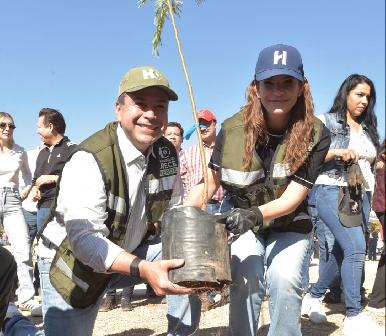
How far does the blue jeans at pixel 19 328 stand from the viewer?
3.35 m

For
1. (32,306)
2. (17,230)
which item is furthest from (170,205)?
(17,230)

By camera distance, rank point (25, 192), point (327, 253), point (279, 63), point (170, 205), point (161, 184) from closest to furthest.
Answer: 1. point (279, 63)
2. point (161, 184)
3. point (170, 205)
4. point (327, 253)
5. point (25, 192)

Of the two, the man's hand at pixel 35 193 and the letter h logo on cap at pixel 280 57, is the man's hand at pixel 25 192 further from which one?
the letter h logo on cap at pixel 280 57

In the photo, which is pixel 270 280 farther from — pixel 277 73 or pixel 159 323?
pixel 159 323

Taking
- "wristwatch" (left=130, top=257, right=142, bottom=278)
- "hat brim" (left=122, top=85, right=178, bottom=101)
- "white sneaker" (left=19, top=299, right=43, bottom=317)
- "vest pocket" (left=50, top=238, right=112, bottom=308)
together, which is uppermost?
"hat brim" (left=122, top=85, right=178, bottom=101)

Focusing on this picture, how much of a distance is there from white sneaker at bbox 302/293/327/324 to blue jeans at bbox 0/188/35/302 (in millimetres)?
2757

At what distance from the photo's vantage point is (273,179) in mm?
2977

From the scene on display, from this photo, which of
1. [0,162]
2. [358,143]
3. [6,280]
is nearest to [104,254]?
[6,280]

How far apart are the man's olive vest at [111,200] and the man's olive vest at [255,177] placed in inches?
14.1

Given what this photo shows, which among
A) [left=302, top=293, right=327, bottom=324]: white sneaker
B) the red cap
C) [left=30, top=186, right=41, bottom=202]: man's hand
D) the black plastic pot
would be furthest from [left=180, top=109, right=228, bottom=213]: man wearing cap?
the black plastic pot

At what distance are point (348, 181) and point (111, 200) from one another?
2396mm

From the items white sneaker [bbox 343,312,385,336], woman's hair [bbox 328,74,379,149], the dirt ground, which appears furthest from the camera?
woman's hair [bbox 328,74,379,149]

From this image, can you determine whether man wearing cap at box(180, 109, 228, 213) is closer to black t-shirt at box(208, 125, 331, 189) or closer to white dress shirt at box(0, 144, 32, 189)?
white dress shirt at box(0, 144, 32, 189)

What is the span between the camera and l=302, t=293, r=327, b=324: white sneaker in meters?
4.52
